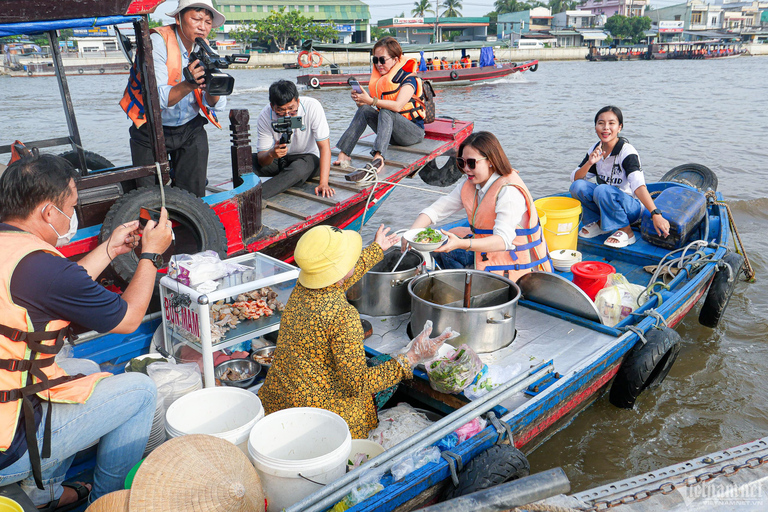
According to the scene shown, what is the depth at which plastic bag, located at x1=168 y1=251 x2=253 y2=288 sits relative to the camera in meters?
3.28

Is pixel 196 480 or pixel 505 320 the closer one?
pixel 196 480

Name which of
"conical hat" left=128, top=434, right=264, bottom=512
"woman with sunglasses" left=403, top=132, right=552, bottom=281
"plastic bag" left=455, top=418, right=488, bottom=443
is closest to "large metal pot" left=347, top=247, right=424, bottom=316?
"woman with sunglasses" left=403, top=132, right=552, bottom=281

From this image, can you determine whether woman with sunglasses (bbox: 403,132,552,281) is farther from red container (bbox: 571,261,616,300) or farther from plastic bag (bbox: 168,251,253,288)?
plastic bag (bbox: 168,251,253,288)

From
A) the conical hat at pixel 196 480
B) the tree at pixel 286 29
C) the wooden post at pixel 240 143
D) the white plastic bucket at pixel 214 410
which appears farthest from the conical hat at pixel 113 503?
the tree at pixel 286 29

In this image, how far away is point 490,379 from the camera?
331cm

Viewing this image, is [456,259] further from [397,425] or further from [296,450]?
[296,450]

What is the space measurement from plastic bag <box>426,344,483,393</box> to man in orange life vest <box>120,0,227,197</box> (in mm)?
2352

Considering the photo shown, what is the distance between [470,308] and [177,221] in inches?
82.5

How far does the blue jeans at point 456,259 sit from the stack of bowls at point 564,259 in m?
0.88

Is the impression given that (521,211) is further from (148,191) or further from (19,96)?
(19,96)

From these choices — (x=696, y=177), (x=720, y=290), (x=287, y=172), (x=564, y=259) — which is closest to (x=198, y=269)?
(x=287, y=172)

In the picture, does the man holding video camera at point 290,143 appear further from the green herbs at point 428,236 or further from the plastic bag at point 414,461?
the plastic bag at point 414,461

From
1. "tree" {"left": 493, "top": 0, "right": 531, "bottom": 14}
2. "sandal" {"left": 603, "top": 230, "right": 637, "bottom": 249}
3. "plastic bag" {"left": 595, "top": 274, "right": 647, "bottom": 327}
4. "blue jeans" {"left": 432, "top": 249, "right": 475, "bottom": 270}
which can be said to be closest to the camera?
"plastic bag" {"left": 595, "top": 274, "right": 647, "bottom": 327}

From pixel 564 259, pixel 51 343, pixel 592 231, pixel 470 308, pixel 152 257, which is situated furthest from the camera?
pixel 592 231
